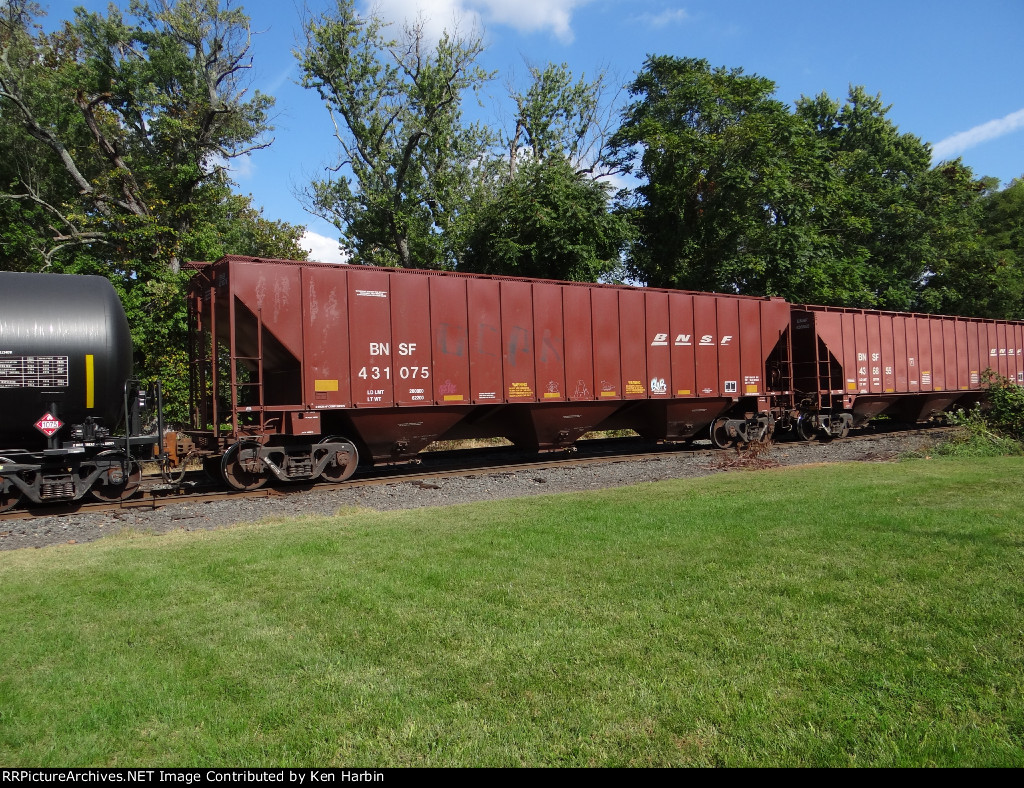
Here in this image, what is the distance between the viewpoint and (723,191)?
2756cm

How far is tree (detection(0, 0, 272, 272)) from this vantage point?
875 inches

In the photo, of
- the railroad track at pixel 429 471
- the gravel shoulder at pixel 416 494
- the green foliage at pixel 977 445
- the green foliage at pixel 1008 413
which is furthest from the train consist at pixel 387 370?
the green foliage at pixel 977 445

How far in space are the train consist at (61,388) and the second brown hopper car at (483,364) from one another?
1.77m

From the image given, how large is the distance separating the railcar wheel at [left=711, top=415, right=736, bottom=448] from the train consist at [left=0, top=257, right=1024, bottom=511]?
83 millimetres

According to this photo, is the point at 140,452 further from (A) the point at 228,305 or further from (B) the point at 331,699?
(B) the point at 331,699

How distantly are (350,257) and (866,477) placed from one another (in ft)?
84.5

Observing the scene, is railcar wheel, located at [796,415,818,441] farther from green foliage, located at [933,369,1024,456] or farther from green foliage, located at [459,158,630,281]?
green foliage, located at [459,158,630,281]

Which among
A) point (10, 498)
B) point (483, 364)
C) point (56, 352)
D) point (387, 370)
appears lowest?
point (10, 498)

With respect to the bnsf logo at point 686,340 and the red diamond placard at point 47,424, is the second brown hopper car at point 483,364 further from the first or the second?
the red diamond placard at point 47,424

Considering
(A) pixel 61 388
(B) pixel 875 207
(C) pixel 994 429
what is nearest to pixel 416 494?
(A) pixel 61 388

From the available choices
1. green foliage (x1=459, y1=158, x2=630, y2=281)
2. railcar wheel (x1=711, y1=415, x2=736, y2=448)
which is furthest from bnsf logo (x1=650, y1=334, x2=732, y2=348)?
green foliage (x1=459, y1=158, x2=630, y2=281)

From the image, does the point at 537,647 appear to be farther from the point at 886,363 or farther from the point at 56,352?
the point at 886,363

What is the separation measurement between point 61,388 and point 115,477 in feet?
5.91

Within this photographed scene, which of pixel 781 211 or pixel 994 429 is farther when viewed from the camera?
pixel 781 211
